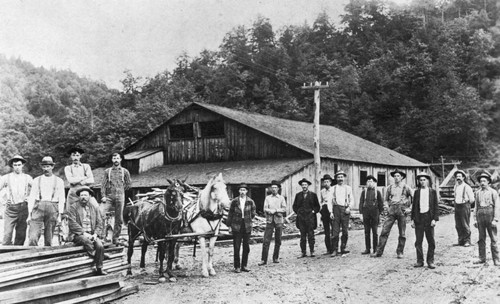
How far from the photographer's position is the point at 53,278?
757 cm

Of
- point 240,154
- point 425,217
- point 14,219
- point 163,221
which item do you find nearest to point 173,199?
point 163,221

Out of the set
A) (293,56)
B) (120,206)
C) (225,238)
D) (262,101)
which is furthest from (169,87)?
(120,206)

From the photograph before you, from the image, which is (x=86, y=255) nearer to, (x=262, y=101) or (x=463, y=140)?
(x=463, y=140)

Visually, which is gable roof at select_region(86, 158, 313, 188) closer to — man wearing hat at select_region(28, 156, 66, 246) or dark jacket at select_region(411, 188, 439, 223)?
dark jacket at select_region(411, 188, 439, 223)

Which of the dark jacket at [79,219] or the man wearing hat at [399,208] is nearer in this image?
the dark jacket at [79,219]

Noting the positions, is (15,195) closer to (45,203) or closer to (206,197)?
(45,203)

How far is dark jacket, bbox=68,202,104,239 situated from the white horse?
7.61ft

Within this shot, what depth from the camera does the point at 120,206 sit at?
1127 cm

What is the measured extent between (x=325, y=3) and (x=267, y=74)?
23055mm

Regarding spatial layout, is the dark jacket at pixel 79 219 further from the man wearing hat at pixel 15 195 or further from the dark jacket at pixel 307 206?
the dark jacket at pixel 307 206

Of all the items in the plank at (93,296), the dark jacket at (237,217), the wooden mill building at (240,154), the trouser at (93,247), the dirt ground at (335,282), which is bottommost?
the dirt ground at (335,282)

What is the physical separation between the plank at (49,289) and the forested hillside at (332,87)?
3942cm

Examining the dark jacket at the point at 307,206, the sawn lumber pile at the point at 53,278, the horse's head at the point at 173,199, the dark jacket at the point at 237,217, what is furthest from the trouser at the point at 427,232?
the sawn lumber pile at the point at 53,278

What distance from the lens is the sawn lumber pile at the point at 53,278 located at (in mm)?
6770
